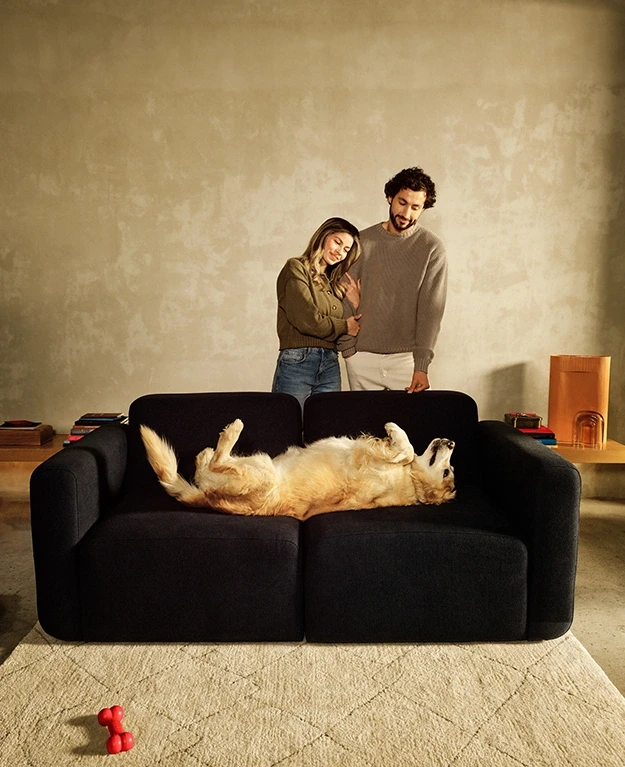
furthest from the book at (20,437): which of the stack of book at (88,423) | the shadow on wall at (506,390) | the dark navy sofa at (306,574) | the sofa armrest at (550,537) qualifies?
the sofa armrest at (550,537)

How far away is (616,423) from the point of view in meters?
4.10

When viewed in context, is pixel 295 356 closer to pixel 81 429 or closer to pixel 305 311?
pixel 305 311

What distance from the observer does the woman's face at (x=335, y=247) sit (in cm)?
385

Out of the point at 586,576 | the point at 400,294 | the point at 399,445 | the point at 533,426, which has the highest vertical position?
the point at 400,294

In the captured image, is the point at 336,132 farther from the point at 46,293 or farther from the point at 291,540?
the point at 291,540

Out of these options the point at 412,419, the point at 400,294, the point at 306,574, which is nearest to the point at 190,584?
the point at 306,574

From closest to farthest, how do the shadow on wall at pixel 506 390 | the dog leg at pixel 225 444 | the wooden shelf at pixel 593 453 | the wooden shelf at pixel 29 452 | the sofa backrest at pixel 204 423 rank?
the dog leg at pixel 225 444, the sofa backrest at pixel 204 423, the wooden shelf at pixel 593 453, the wooden shelf at pixel 29 452, the shadow on wall at pixel 506 390

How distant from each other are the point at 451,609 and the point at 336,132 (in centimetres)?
259

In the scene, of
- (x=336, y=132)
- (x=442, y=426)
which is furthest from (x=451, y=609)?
(x=336, y=132)

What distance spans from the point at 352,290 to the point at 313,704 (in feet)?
7.35

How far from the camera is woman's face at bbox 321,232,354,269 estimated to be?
12.6 ft

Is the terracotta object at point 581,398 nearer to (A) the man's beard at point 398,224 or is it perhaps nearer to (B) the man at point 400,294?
(B) the man at point 400,294

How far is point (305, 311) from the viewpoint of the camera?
3.75 m

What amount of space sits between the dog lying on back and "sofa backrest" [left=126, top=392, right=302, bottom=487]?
0.14 m
